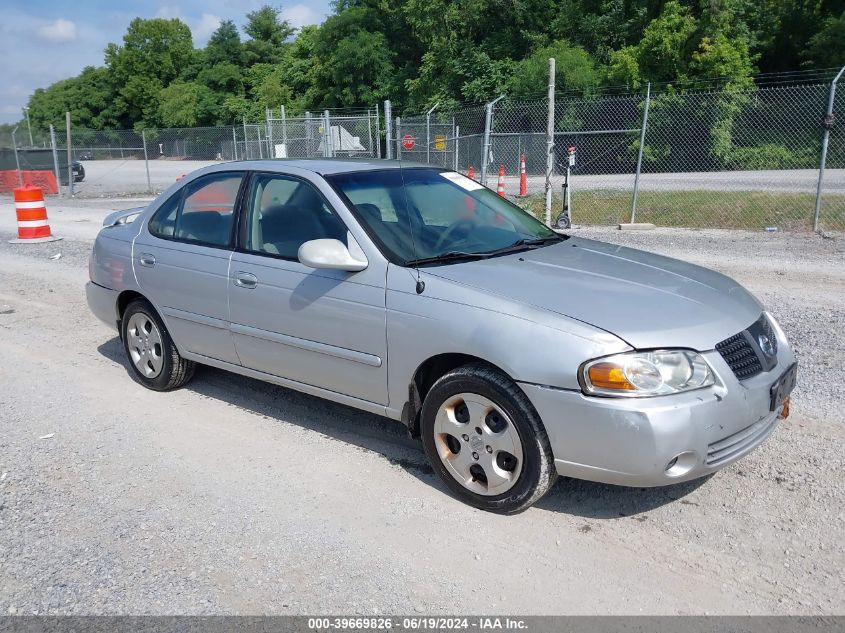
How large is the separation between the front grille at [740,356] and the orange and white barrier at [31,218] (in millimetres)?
13320

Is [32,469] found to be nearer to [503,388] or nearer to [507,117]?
[503,388]

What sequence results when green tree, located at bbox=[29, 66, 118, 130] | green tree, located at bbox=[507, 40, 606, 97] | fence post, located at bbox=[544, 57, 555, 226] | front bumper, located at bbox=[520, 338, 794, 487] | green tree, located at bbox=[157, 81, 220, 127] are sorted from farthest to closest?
green tree, located at bbox=[29, 66, 118, 130]
green tree, located at bbox=[157, 81, 220, 127]
green tree, located at bbox=[507, 40, 606, 97]
fence post, located at bbox=[544, 57, 555, 226]
front bumper, located at bbox=[520, 338, 794, 487]

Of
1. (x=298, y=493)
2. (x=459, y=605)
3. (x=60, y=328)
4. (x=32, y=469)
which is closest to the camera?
(x=459, y=605)

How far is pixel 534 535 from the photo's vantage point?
3475 millimetres

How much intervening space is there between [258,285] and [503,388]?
1.86 meters

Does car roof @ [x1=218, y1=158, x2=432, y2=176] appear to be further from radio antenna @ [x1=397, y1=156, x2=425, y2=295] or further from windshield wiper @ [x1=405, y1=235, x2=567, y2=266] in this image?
windshield wiper @ [x1=405, y1=235, x2=567, y2=266]

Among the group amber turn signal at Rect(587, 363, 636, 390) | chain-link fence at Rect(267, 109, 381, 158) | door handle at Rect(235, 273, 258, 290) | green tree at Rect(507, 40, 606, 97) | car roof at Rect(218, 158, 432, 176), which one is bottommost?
amber turn signal at Rect(587, 363, 636, 390)

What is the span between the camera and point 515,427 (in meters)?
3.48

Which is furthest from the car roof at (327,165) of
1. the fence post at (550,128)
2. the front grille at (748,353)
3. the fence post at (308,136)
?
the fence post at (308,136)

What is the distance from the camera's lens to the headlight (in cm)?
320

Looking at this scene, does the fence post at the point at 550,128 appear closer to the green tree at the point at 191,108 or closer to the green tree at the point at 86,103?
the green tree at the point at 191,108

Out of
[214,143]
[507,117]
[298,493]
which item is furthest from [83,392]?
[214,143]

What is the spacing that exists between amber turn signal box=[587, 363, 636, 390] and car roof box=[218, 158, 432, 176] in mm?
2169

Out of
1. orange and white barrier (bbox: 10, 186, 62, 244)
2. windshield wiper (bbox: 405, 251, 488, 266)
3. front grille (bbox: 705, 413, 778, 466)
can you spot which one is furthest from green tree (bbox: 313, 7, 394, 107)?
front grille (bbox: 705, 413, 778, 466)
